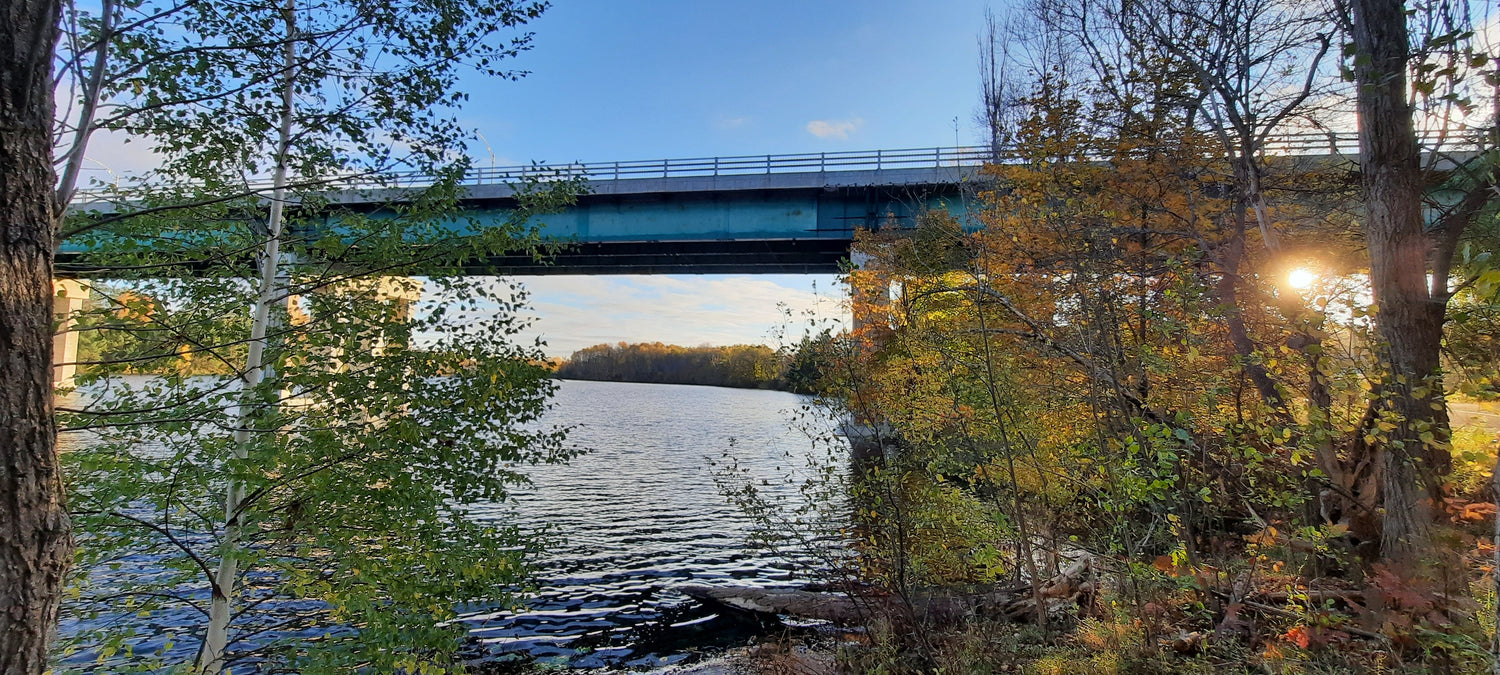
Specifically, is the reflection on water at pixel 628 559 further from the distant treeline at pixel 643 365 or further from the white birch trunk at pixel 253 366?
the distant treeline at pixel 643 365

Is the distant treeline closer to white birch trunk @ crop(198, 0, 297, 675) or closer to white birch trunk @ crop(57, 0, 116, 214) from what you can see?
white birch trunk @ crop(198, 0, 297, 675)

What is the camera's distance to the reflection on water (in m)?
10.3

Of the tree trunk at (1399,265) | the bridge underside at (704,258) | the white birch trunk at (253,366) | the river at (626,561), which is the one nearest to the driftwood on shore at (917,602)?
the river at (626,561)

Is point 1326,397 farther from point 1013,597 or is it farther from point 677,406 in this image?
point 677,406

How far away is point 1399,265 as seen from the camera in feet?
19.0

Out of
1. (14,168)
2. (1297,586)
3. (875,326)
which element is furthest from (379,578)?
(875,326)

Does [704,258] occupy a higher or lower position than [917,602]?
higher

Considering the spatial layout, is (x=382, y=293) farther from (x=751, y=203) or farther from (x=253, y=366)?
(x=751, y=203)

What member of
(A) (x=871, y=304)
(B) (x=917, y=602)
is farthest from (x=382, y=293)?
(A) (x=871, y=304)

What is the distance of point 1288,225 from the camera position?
1044cm

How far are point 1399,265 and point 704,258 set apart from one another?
2691cm

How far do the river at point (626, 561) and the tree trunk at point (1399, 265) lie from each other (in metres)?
5.31

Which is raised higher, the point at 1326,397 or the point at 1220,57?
the point at 1220,57

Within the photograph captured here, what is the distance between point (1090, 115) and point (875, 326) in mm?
8125
